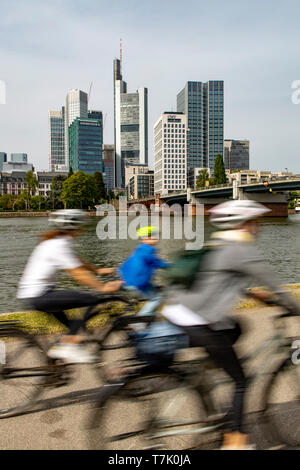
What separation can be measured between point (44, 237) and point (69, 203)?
119 metres

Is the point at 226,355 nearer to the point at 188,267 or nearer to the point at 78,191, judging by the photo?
the point at 188,267

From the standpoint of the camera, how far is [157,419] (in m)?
3.27

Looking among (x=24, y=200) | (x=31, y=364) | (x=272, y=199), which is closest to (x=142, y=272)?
(x=31, y=364)

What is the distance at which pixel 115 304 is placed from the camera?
13.4 feet

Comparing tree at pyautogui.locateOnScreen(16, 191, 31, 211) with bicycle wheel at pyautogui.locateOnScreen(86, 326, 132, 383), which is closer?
bicycle wheel at pyautogui.locateOnScreen(86, 326, 132, 383)

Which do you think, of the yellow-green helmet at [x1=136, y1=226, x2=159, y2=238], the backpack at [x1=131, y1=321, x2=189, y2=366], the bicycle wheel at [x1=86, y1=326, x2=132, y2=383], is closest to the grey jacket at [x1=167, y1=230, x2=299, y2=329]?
the backpack at [x1=131, y1=321, x2=189, y2=366]

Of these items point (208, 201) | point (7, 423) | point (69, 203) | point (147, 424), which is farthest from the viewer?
point (69, 203)

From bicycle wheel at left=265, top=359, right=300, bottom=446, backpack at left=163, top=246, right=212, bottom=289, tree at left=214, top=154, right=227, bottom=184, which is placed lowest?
bicycle wheel at left=265, top=359, right=300, bottom=446

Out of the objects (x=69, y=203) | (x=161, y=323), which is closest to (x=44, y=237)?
(x=161, y=323)

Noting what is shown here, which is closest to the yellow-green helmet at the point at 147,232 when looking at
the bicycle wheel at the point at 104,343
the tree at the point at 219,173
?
the bicycle wheel at the point at 104,343

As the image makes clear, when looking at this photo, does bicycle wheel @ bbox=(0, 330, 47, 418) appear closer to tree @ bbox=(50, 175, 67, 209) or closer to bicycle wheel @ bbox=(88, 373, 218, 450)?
bicycle wheel @ bbox=(88, 373, 218, 450)

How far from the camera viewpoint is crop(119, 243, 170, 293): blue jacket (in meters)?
4.33

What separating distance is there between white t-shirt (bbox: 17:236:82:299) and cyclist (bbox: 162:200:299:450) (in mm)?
1192

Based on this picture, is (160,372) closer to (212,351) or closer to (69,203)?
(212,351)
